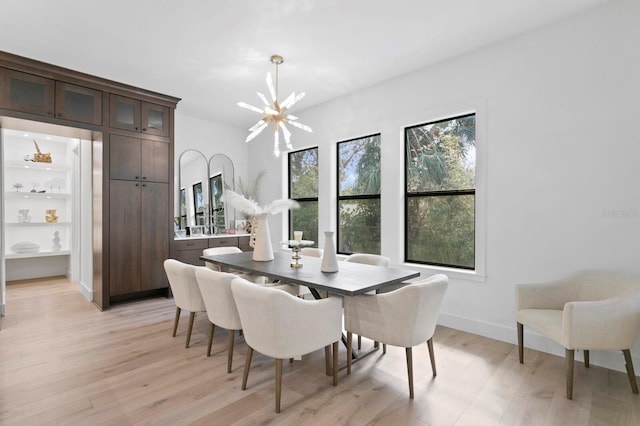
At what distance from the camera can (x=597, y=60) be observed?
261 centimetres

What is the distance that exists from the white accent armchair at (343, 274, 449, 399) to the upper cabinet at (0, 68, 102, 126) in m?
3.78

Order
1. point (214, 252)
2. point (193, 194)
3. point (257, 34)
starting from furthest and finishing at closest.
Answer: point (193, 194) < point (214, 252) < point (257, 34)

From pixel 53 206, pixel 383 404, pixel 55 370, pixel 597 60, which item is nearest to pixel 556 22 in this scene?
pixel 597 60

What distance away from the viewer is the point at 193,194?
17.6 ft

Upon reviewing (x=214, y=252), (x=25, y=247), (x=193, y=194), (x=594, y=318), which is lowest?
(x=594, y=318)

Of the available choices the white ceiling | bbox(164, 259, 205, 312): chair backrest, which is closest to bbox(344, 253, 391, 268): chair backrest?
bbox(164, 259, 205, 312): chair backrest

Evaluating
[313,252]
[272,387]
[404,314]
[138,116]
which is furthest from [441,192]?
[138,116]

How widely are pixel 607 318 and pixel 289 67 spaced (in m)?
3.50

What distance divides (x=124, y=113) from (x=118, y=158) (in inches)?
22.8

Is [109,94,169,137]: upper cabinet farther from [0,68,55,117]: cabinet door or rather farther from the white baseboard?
the white baseboard

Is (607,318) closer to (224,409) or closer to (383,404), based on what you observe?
(383,404)

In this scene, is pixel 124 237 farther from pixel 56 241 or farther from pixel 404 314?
pixel 404 314

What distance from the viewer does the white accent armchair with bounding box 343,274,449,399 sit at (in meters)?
2.09

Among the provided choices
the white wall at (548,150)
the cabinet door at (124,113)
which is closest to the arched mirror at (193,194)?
the cabinet door at (124,113)
